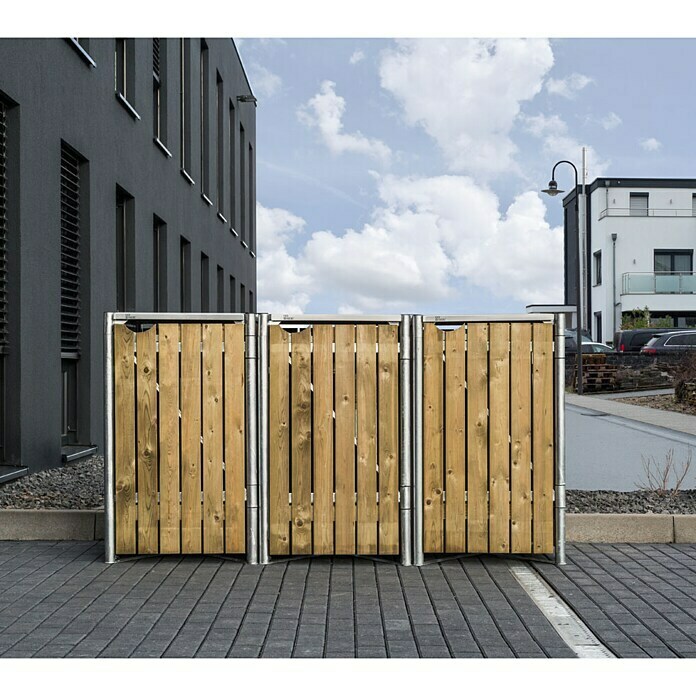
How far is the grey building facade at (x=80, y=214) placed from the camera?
9430 millimetres

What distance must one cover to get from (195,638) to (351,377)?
A: 2172 millimetres

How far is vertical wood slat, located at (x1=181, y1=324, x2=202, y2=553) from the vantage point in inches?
242

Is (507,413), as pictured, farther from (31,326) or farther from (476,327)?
(31,326)

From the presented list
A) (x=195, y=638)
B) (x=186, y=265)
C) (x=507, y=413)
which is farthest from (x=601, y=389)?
(x=195, y=638)

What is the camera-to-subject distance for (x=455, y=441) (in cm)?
617

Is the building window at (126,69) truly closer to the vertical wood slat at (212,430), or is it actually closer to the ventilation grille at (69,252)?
the ventilation grille at (69,252)

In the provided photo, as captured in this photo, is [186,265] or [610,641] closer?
[610,641]

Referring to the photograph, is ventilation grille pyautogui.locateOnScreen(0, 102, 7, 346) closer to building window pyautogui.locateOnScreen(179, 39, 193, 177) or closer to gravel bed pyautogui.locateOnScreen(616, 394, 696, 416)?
building window pyautogui.locateOnScreen(179, 39, 193, 177)

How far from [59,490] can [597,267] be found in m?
48.9

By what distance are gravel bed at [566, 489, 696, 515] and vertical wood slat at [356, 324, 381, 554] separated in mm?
1958

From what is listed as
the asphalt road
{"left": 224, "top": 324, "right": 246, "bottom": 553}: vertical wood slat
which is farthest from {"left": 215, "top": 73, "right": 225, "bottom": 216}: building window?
{"left": 224, "top": 324, "right": 246, "bottom": 553}: vertical wood slat

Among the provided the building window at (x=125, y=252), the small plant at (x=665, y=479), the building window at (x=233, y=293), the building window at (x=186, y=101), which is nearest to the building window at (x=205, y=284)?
the building window at (x=186, y=101)

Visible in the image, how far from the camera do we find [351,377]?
6160 mm

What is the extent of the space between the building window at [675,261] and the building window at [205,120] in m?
36.0
